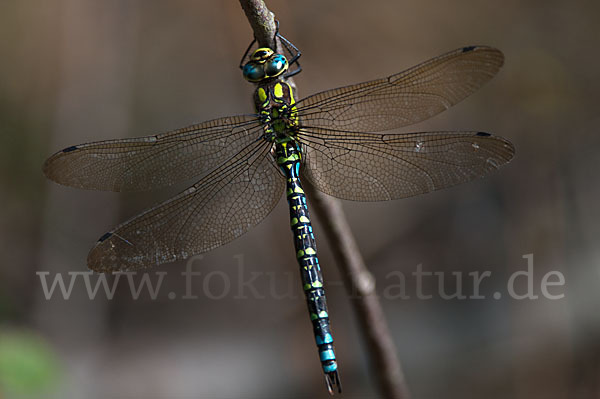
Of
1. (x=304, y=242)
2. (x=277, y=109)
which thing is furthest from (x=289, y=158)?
(x=304, y=242)

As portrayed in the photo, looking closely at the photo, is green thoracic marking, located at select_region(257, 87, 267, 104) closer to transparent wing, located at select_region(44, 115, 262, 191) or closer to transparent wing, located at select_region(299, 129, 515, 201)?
transparent wing, located at select_region(44, 115, 262, 191)

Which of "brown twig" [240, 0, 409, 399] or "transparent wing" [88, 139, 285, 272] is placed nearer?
"brown twig" [240, 0, 409, 399]

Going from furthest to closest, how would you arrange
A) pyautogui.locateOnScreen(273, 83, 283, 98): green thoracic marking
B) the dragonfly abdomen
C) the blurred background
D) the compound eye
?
the blurred background < pyautogui.locateOnScreen(273, 83, 283, 98): green thoracic marking < the dragonfly abdomen < the compound eye

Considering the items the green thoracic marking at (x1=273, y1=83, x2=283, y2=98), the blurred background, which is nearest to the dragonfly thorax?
the green thoracic marking at (x1=273, y1=83, x2=283, y2=98)

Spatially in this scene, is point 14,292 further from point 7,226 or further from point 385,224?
point 385,224

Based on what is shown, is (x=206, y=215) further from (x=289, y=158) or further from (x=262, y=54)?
(x=262, y=54)

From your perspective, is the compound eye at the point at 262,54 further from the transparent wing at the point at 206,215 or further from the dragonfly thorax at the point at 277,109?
the transparent wing at the point at 206,215

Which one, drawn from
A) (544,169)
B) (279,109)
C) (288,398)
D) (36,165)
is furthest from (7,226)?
(544,169)
